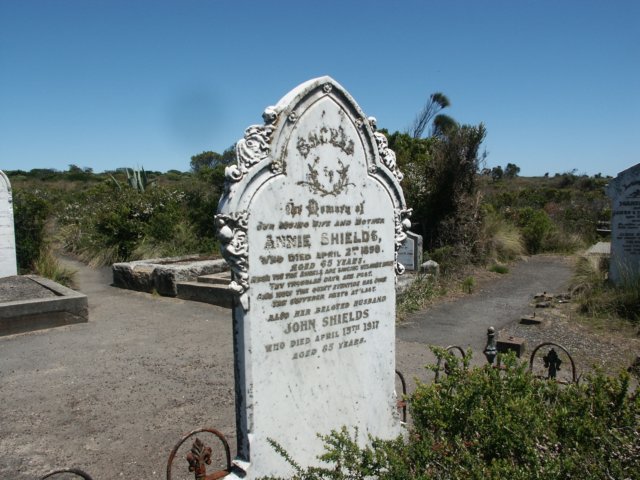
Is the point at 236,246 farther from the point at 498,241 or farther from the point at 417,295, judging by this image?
the point at 498,241

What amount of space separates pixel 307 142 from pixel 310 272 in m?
0.83

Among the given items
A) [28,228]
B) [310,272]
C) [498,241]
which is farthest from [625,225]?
[28,228]

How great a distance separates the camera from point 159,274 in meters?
10.1

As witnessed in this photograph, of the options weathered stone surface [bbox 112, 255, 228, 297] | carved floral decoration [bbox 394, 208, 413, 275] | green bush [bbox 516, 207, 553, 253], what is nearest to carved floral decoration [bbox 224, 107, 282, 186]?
carved floral decoration [bbox 394, 208, 413, 275]

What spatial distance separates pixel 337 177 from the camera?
340 cm

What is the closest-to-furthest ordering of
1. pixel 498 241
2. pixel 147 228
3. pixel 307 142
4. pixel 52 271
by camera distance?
pixel 307 142 < pixel 52 271 < pixel 147 228 < pixel 498 241

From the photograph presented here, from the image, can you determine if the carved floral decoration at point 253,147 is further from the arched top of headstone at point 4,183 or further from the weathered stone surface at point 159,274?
the arched top of headstone at point 4,183

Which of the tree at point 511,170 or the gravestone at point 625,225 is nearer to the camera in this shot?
the gravestone at point 625,225

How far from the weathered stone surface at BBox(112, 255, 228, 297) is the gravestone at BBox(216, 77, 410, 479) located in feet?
22.8

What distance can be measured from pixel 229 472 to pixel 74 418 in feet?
7.75

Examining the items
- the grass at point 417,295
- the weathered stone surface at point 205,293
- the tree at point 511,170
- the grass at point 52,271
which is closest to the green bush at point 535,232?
the grass at point 417,295

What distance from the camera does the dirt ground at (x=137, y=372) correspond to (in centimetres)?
403

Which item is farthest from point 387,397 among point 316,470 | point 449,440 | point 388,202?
point 388,202

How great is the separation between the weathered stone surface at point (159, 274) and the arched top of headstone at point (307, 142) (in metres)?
7.10
